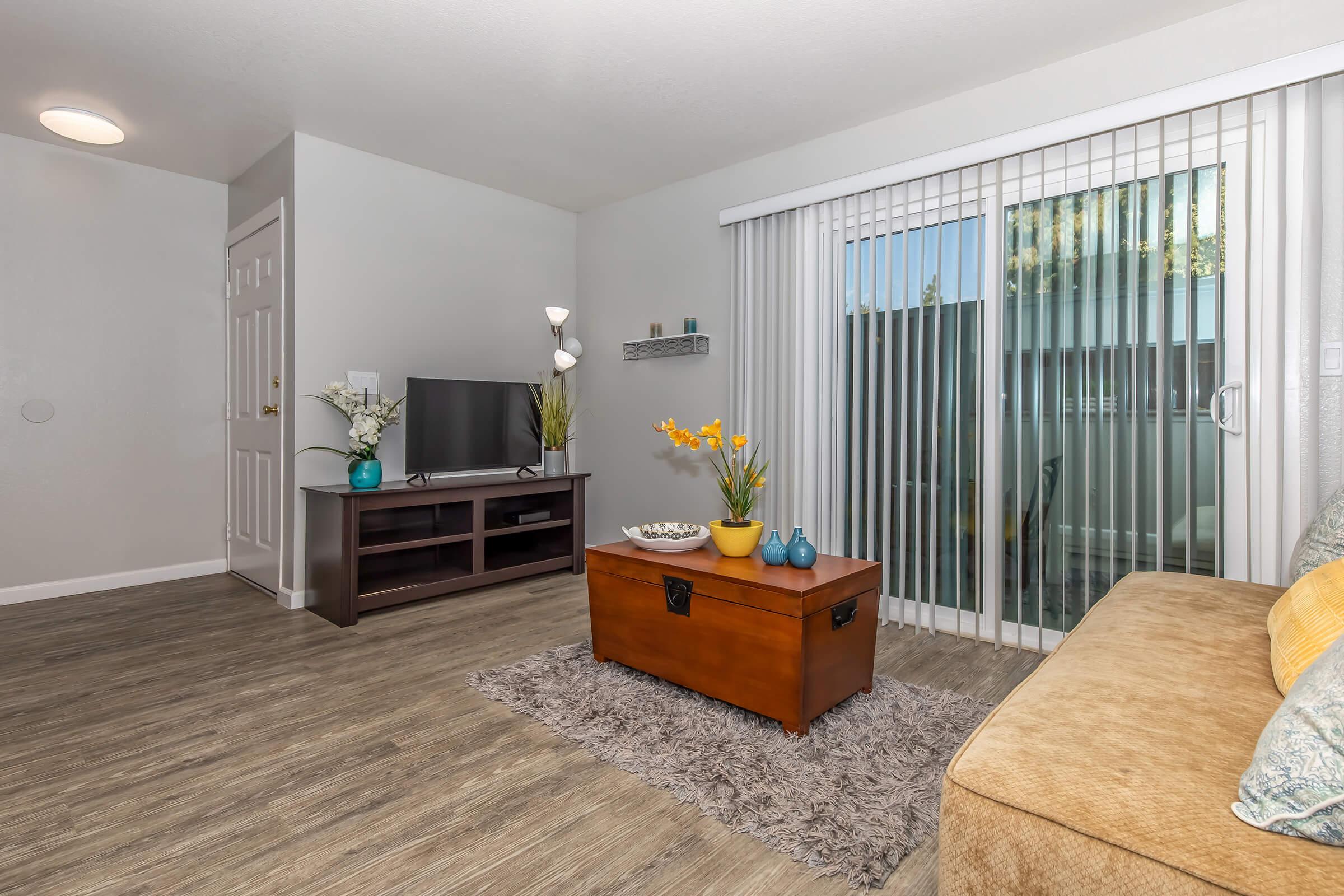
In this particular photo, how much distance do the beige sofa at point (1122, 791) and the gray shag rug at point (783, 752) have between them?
61 centimetres

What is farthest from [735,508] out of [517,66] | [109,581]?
[109,581]

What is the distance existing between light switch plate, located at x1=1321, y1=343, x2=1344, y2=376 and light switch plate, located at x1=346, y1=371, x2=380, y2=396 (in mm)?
4267

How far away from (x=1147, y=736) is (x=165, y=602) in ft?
14.5

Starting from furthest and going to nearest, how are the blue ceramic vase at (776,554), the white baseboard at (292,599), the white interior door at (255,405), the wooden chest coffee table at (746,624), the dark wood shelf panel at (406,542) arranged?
the white interior door at (255,405)
the white baseboard at (292,599)
the dark wood shelf panel at (406,542)
the blue ceramic vase at (776,554)
the wooden chest coffee table at (746,624)

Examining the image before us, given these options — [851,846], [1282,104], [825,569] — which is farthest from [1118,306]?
[851,846]

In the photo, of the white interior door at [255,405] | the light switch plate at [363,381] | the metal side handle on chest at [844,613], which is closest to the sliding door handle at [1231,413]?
the metal side handle on chest at [844,613]

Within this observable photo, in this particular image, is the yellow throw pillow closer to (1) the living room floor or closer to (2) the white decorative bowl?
(1) the living room floor

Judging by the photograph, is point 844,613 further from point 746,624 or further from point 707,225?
point 707,225

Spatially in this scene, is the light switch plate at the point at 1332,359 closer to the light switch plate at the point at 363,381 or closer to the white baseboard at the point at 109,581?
the light switch plate at the point at 363,381

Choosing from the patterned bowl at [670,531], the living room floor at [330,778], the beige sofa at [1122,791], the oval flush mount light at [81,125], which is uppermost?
the oval flush mount light at [81,125]

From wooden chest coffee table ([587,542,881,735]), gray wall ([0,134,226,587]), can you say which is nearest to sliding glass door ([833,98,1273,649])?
wooden chest coffee table ([587,542,881,735])

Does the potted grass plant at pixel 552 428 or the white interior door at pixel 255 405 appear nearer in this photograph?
the white interior door at pixel 255 405

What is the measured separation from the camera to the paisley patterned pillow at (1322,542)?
5.32ft

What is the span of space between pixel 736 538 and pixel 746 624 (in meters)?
0.38
